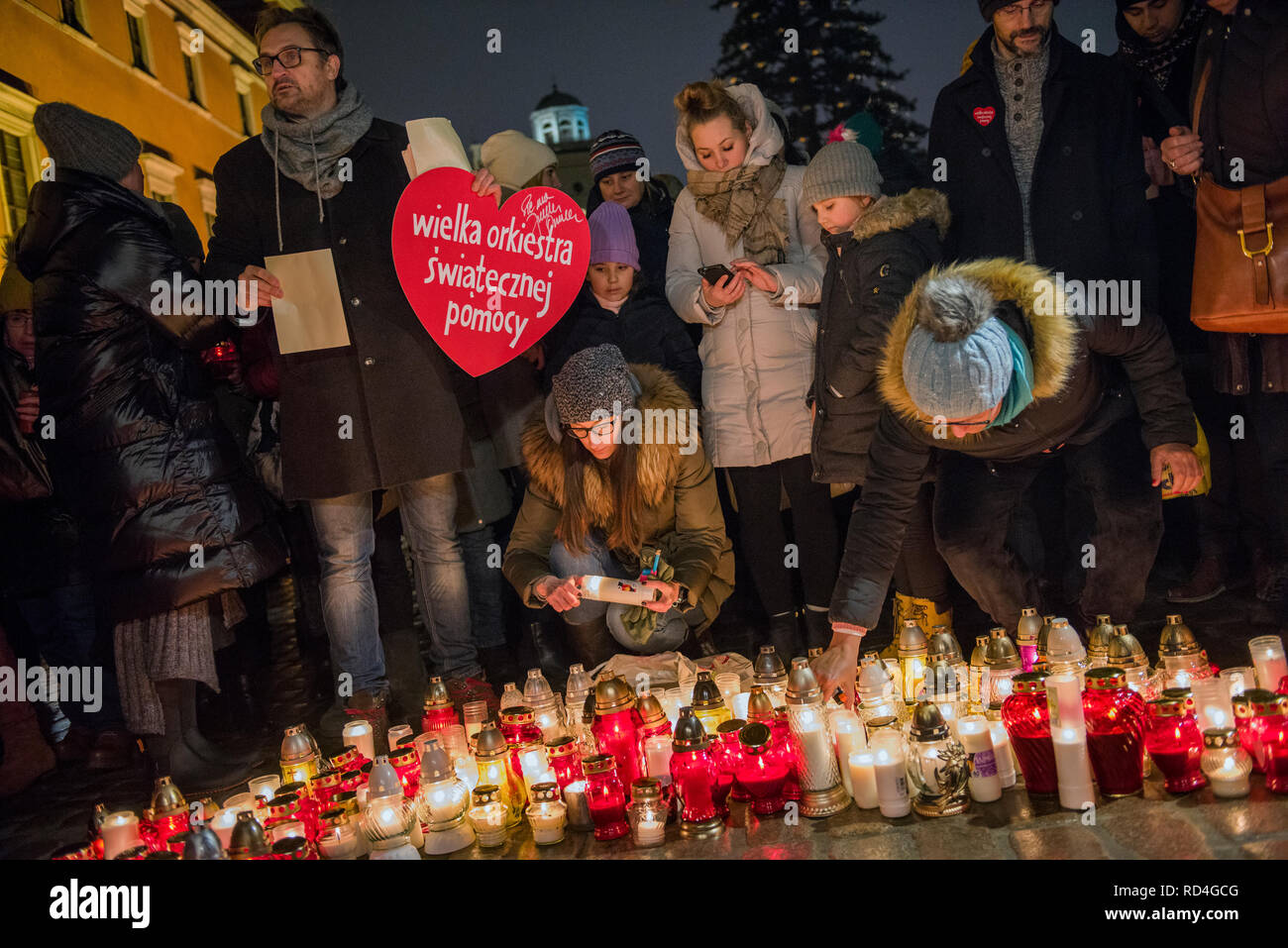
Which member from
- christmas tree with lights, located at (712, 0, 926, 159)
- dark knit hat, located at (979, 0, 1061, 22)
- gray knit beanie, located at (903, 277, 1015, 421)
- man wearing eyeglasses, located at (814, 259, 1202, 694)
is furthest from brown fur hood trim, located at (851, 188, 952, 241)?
christmas tree with lights, located at (712, 0, 926, 159)

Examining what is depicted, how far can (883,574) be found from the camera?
3381mm

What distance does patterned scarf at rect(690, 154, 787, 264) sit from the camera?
4.34 metres

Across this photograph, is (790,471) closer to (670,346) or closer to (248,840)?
(670,346)

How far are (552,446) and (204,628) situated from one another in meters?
1.48

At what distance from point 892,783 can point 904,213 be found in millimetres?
2037

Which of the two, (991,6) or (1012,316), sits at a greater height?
(991,6)

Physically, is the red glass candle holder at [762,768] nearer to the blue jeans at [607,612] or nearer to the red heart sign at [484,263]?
the blue jeans at [607,612]

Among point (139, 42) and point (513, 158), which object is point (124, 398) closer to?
point (513, 158)

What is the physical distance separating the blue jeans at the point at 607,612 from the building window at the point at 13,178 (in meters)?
6.07

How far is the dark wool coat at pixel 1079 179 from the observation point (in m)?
3.79

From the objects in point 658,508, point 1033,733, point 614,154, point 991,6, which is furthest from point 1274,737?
point 614,154

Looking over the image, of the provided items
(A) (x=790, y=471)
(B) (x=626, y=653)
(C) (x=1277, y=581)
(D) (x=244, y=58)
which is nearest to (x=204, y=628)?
(B) (x=626, y=653)

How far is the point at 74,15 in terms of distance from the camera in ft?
33.2
